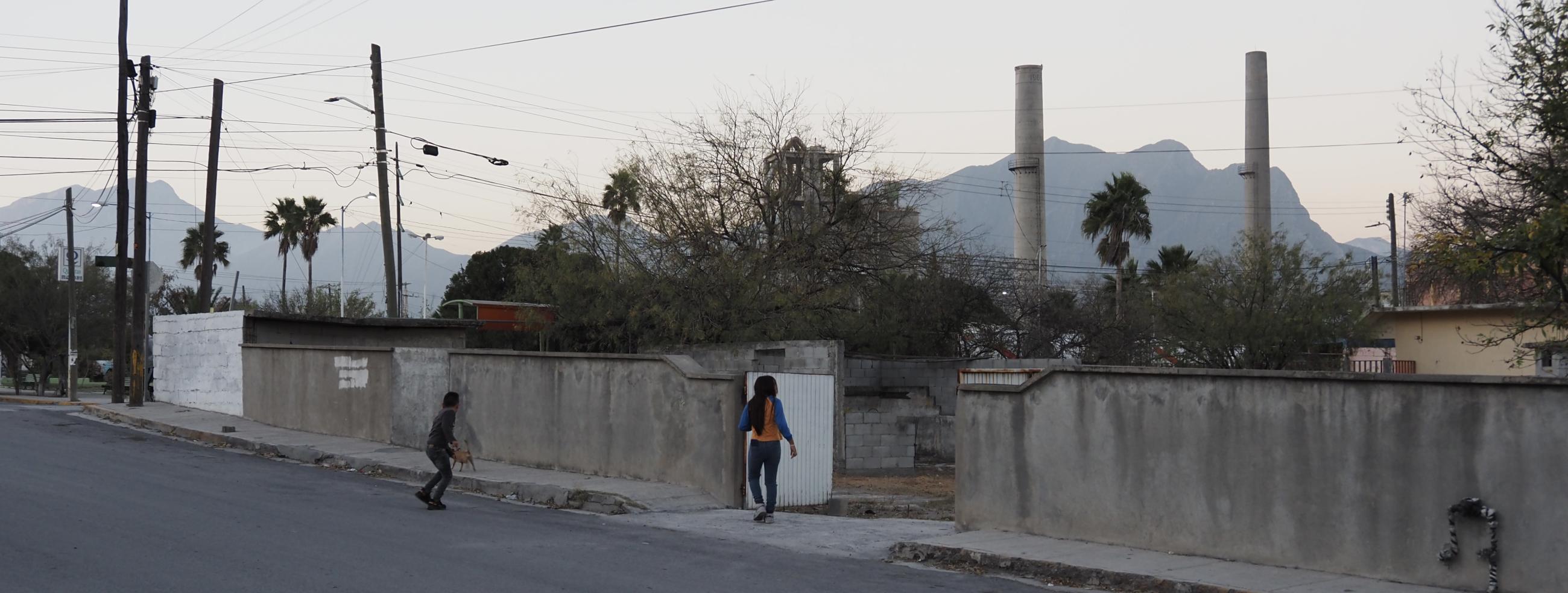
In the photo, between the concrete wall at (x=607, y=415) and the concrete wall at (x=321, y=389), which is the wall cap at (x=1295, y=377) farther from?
the concrete wall at (x=321, y=389)

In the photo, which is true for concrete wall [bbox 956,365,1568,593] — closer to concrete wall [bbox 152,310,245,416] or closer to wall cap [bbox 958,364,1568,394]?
wall cap [bbox 958,364,1568,394]

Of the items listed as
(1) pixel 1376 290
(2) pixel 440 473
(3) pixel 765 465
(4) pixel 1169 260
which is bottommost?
(2) pixel 440 473

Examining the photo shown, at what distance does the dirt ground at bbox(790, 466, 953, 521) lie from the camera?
15648 mm

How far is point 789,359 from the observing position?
22172 mm

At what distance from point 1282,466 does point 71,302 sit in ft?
114

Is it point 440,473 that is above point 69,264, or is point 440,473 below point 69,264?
below

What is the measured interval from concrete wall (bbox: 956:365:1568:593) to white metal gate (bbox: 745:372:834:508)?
342cm

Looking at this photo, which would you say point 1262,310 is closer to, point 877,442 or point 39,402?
point 877,442

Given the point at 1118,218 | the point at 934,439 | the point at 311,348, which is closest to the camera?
the point at 934,439

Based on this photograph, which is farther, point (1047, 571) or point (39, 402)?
point (39, 402)

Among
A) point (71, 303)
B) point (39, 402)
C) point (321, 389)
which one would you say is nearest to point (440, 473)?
point (321, 389)

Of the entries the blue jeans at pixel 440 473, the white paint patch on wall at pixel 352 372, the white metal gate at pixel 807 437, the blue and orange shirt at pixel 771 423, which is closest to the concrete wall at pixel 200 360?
the white paint patch on wall at pixel 352 372

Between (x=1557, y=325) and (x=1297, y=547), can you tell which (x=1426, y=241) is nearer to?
(x=1557, y=325)

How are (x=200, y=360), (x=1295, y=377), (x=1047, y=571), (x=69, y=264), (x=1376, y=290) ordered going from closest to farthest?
(x=1295, y=377) < (x=1047, y=571) < (x=200, y=360) < (x=69, y=264) < (x=1376, y=290)
